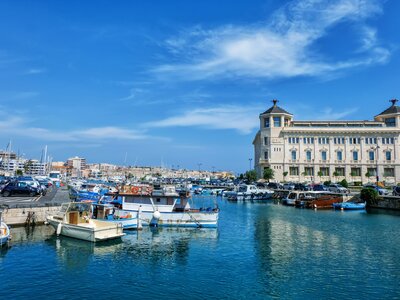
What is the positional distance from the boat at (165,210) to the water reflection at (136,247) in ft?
7.33

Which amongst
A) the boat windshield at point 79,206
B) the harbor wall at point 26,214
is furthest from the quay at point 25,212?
the boat windshield at point 79,206

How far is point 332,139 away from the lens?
9262cm

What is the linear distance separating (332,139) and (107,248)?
83.0 m

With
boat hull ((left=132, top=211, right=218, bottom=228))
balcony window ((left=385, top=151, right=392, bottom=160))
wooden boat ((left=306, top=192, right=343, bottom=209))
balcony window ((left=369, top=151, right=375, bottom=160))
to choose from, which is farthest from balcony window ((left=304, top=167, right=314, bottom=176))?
boat hull ((left=132, top=211, right=218, bottom=228))

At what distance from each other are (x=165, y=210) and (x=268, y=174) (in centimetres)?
6041

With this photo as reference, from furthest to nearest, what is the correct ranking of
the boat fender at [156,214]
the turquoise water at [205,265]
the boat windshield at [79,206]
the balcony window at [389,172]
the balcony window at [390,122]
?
the balcony window at [390,122]
the balcony window at [389,172]
the boat fender at [156,214]
the boat windshield at [79,206]
the turquoise water at [205,265]

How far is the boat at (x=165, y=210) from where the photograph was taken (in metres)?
31.4

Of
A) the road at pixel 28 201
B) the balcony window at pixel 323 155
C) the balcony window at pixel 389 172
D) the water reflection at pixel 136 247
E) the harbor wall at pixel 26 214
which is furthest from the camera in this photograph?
the balcony window at pixel 323 155

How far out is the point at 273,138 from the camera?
93750mm

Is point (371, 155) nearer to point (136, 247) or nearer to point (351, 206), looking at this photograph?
point (351, 206)

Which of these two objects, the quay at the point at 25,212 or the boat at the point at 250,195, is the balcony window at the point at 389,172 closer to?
the boat at the point at 250,195

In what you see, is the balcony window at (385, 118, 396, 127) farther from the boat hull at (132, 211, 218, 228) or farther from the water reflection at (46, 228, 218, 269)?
the water reflection at (46, 228, 218, 269)

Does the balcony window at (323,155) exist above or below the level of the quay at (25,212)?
above

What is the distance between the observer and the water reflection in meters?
20.3
